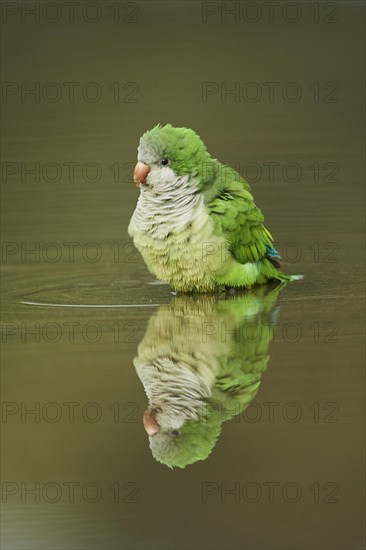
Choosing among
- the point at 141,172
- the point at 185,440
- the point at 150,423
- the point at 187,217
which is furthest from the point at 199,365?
the point at 141,172

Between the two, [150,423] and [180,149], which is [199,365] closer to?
[150,423]

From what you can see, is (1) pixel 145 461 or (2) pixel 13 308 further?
(2) pixel 13 308

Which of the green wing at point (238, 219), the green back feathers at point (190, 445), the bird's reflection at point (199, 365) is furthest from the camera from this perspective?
the green wing at point (238, 219)

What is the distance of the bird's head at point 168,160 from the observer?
6.54 m

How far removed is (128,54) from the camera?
45.3 ft

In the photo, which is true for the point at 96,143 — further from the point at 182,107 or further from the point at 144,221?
the point at 144,221

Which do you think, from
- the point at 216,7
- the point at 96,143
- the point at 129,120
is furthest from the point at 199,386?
the point at 216,7

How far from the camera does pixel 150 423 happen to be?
479 cm

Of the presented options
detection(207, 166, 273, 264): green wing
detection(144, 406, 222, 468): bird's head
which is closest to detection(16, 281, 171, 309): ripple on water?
detection(207, 166, 273, 264): green wing

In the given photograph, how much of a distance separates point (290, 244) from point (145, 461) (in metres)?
3.72

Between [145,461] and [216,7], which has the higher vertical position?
[216,7]

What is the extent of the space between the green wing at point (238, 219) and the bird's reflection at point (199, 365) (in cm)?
25

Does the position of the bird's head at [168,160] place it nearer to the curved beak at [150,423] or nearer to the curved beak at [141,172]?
the curved beak at [141,172]

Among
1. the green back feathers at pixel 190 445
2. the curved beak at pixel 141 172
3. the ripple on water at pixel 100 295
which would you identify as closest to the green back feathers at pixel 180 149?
the curved beak at pixel 141 172
